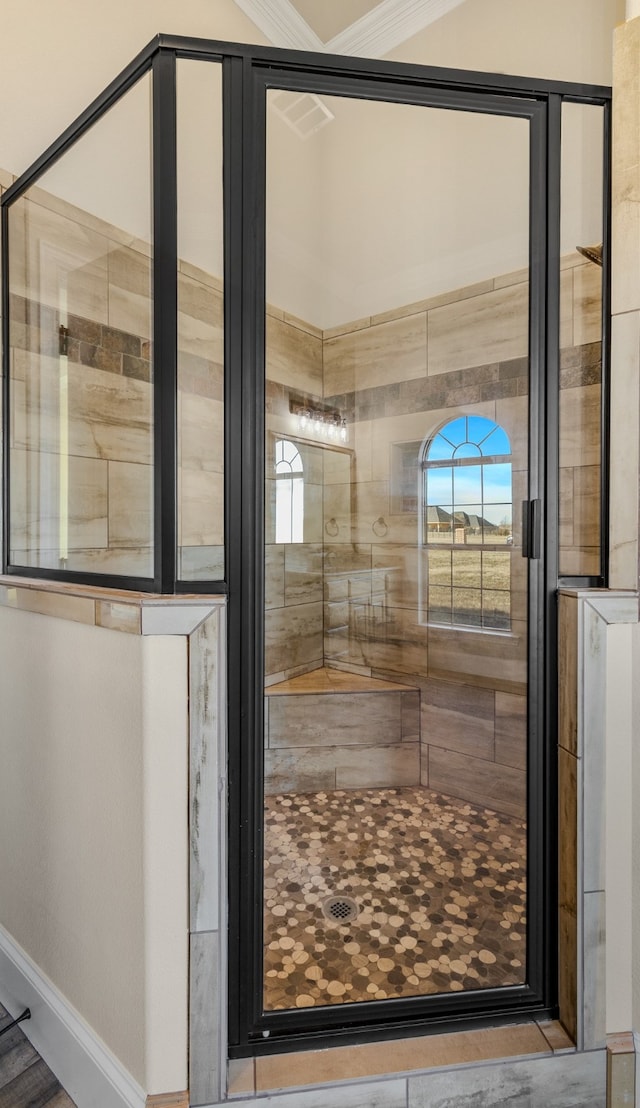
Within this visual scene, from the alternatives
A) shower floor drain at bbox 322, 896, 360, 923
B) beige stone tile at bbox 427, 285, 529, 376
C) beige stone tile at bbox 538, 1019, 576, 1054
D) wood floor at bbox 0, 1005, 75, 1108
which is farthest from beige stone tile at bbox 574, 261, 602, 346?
wood floor at bbox 0, 1005, 75, 1108

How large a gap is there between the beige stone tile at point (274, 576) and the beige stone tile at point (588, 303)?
2.53ft

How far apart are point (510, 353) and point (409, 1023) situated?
1.42 metres

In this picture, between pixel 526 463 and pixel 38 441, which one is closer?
pixel 526 463

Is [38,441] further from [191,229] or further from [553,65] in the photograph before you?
[553,65]

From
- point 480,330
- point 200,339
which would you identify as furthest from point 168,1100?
point 480,330

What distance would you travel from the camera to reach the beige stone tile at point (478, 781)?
3.85 ft

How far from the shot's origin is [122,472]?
3.70 feet

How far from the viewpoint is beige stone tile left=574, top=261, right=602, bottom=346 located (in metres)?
1.15

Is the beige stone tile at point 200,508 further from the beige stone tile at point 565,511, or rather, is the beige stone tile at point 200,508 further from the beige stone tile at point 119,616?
the beige stone tile at point 565,511

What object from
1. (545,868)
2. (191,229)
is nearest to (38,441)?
(191,229)

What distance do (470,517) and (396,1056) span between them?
1.09 m

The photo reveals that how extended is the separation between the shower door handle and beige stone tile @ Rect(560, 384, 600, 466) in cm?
13

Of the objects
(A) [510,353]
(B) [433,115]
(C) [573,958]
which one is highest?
(B) [433,115]

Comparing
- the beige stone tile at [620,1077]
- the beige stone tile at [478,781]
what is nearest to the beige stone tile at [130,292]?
the beige stone tile at [478,781]
